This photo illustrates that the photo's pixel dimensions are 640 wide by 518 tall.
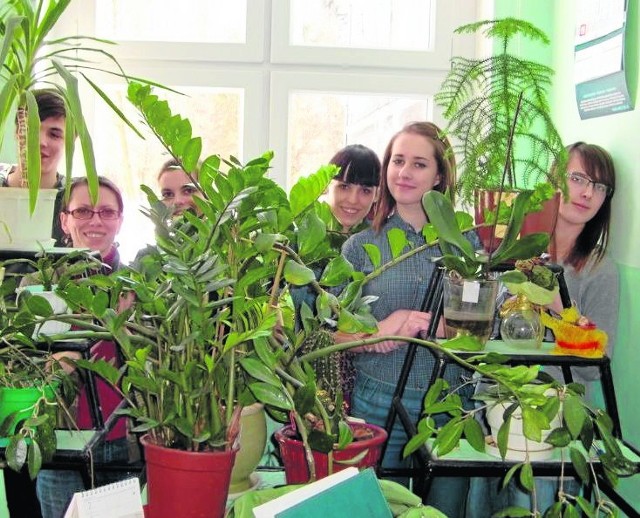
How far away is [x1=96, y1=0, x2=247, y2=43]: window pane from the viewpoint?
324cm

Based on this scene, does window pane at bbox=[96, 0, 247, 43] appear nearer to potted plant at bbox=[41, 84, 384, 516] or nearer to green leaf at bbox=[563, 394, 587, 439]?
potted plant at bbox=[41, 84, 384, 516]

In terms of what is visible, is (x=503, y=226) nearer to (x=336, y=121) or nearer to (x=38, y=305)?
(x=38, y=305)

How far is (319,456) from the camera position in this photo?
48.6 inches

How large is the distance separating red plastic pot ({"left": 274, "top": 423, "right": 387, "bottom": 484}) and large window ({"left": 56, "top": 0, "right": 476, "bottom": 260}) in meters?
2.05

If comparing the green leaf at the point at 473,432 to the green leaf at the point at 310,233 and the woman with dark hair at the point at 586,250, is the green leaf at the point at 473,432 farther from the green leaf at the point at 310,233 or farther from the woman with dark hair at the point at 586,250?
the woman with dark hair at the point at 586,250

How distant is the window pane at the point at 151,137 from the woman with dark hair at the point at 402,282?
109cm

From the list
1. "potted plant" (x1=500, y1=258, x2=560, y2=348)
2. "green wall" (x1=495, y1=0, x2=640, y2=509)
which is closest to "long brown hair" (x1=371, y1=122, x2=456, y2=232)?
"green wall" (x1=495, y1=0, x2=640, y2=509)

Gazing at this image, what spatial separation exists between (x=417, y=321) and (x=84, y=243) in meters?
1.08

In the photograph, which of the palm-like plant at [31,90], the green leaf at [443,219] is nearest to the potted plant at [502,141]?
the green leaf at [443,219]

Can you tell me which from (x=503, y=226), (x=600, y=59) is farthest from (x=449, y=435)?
(x=600, y=59)

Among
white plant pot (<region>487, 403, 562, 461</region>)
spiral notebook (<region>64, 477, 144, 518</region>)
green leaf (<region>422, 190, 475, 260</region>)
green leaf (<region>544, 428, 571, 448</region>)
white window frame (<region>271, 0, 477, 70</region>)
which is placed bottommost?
white plant pot (<region>487, 403, 562, 461</region>)

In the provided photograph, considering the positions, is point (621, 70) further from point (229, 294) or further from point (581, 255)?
point (229, 294)

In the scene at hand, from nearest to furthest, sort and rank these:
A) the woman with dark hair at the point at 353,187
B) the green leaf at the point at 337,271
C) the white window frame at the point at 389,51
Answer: the green leaf at the point at 337,271 → the woman with dark hair at the point at 353,187 → the white window frame at the point at 389,51

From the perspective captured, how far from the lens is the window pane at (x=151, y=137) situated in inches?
128
